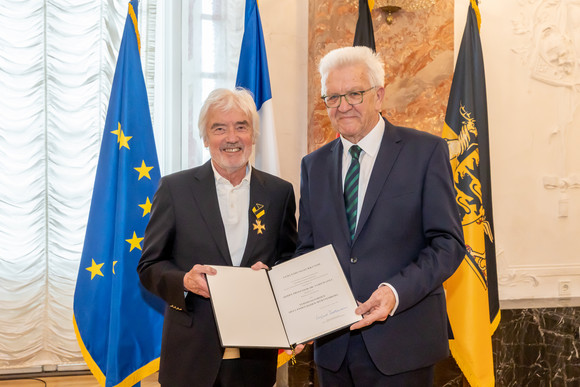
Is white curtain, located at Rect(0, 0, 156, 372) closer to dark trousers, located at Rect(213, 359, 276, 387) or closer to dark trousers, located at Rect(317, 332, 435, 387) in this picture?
dark trousers, located at Rect(213, 359, 276, 387)

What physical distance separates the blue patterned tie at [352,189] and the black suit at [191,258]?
1.42ft

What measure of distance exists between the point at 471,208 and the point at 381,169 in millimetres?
1892

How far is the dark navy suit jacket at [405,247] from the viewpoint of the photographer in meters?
2.00

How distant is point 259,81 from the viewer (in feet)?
12.0

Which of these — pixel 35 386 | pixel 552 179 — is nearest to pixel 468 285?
pixel 552 179

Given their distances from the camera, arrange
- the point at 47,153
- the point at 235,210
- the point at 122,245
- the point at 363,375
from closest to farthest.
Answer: the point at 363,375 → the point at 235,210 → the point at 122,245 → the point at 47,153

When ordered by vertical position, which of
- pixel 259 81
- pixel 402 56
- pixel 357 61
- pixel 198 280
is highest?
pixel 402 56

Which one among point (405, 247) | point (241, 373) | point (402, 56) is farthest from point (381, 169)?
point (402, 56)

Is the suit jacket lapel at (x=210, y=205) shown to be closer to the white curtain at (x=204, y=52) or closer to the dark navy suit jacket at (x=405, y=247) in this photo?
the dark navy suit jacket at (x=405, y=247)

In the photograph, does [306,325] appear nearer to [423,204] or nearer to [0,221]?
[423,204]

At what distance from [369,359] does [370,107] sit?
3.18ft

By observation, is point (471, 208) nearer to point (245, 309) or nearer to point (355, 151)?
point (355, 151)

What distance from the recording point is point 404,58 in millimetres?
3945

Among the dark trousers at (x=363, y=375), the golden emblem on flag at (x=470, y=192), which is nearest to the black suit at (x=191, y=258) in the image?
the dark trousers at (x=363, y=375)
